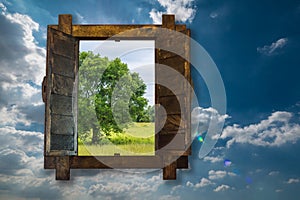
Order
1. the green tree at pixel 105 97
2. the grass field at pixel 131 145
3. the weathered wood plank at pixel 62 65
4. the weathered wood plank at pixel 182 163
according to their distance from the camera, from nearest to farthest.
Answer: the weathered wood plank at pixel 62 65, the weathered wood plank at pixel 182 163, the grass field at pixel 131 145, the green tree at pixel 105 97

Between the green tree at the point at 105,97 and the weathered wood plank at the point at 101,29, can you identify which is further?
the green tree at the point at 105,97

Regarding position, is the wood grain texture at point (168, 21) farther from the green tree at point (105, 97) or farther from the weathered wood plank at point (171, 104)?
the green tree at point (105, 97)

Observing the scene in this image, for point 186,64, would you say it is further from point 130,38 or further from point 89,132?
point 89,132

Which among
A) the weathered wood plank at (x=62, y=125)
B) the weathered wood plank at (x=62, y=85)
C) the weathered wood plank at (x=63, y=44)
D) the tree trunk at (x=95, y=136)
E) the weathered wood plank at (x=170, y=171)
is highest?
the weathered wood plank at (x=63, y=44)

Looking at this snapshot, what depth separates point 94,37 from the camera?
16.6 ft

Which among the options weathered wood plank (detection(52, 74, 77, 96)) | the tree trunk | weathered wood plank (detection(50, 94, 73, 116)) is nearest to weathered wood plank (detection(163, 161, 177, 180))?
weathered wood plank (detection(50, 94, 73, 116))

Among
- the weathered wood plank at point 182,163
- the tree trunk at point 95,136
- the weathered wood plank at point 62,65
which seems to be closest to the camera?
the weathered wood plank at point 62,65

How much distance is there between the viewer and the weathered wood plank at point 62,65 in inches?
184

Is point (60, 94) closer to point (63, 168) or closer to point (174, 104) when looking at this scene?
point (63, 168)

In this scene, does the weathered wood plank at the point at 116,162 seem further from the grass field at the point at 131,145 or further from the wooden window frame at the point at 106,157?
the grass field at the point at 131,145

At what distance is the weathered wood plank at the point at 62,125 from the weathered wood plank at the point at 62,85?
1.09 feet

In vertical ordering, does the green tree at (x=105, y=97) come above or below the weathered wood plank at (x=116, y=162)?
above

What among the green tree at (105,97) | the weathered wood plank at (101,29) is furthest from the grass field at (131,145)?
the weathered wood plank at (101,29)

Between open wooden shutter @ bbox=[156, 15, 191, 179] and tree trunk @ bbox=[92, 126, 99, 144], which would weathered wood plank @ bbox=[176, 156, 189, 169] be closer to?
open wooden shutter @ bbox=[156, 15, 191, 179]
